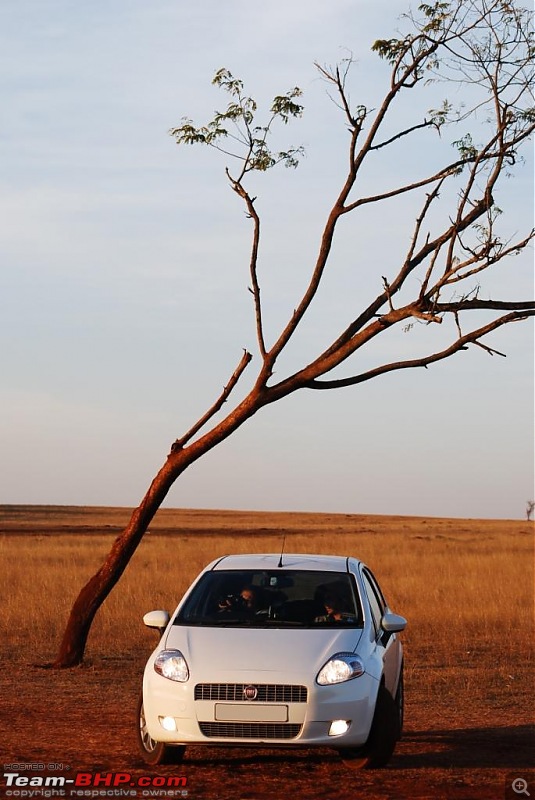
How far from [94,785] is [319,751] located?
2.09 metres

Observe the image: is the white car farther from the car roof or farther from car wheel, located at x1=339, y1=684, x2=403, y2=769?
the car roof

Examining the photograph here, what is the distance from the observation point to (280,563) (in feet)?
30.3

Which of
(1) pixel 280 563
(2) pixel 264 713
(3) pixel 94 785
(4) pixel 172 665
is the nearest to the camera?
(2) pixel 264 713

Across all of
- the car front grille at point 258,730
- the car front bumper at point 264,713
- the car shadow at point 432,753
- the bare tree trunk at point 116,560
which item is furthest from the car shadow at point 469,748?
the bare tree trunk at point 116,560

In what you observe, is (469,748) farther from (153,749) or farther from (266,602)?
(153,749)

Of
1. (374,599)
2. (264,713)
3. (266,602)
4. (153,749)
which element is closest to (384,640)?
(374,599)

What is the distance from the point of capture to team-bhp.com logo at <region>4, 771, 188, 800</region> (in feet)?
24.5

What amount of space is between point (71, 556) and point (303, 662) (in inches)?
1113

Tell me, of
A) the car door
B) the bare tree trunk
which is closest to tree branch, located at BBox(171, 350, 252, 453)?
the bare tree trunk

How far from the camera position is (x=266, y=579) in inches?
357

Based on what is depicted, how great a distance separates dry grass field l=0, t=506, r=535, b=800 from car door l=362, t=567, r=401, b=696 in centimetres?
62

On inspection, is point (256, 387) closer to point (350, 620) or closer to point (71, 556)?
point (350, 620)

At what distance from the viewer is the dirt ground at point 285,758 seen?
7793 mm

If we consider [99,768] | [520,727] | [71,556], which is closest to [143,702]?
[99,768]
